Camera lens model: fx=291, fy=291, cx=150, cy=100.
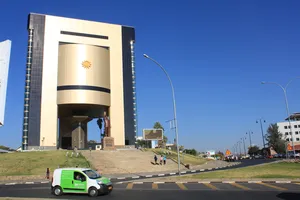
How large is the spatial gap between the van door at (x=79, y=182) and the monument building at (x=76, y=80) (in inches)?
2297

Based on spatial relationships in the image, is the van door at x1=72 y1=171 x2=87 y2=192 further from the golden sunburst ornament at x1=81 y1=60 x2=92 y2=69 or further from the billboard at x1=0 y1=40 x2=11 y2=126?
the golden sunburst ornament at x1=81 y1=60 x2=92 y2=69

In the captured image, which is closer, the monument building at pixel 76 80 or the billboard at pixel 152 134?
the billboard at pixel 152 134

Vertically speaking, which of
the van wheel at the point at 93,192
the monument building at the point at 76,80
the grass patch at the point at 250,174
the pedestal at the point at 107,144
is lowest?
the grass patch at the point at 250,174

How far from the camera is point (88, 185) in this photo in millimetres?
15414

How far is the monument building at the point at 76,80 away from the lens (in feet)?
243


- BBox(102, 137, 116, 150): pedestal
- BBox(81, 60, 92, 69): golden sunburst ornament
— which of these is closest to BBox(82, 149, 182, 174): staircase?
BBox(102, 137, 116, 150): pedestal

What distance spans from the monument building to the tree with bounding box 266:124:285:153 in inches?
1631

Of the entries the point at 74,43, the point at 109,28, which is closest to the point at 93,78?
the point at 74,43

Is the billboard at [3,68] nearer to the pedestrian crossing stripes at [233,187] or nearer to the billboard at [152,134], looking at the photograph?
the pedestrian crossing stripes at [233,187]

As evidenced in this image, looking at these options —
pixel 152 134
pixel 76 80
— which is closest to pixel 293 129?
pixel 152 134

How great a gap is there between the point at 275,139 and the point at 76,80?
6093cm

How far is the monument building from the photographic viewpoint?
243ft

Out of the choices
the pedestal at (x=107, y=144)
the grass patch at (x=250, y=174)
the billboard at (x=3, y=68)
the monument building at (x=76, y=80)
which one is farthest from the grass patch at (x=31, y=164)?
the monument building at (x=76, y=80)

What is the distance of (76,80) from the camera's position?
78.5m
